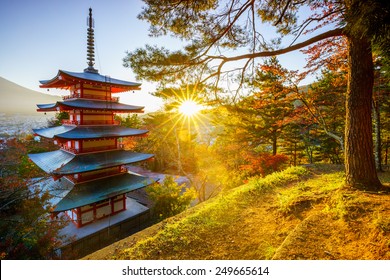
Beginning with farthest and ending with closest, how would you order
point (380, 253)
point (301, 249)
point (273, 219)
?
point (273, 219), point (301, 249), point (380, 253)

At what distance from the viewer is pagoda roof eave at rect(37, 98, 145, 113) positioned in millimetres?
8616

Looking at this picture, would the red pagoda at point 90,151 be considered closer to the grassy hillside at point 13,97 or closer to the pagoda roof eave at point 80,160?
the pagoda roof eave at point 80,160

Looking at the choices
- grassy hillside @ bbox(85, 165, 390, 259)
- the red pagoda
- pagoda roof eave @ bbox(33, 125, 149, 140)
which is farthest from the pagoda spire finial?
grassy hillside @ bbox(85, 165, 390, 259)

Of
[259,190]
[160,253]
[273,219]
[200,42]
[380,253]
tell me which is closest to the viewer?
[380,253]

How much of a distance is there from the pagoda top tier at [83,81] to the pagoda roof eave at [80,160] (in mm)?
3824

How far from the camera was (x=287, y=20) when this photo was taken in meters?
4.77

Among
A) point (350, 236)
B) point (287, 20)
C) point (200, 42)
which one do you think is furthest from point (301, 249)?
point (287, 20)

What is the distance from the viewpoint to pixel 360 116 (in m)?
3.83

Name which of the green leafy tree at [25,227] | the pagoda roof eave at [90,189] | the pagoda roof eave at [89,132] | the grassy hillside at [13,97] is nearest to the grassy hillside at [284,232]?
the green leafy tree at [25,227]

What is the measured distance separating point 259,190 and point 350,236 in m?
3.05

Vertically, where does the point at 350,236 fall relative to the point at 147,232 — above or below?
above

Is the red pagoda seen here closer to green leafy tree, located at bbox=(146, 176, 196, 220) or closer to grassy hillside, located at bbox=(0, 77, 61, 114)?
green leafy tree, located at bbox=(146, 176, 196, 220)

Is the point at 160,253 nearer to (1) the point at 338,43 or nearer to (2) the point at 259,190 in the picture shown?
(2) the point at 259,190

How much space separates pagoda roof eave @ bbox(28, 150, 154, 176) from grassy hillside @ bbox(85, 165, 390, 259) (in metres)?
5.61
